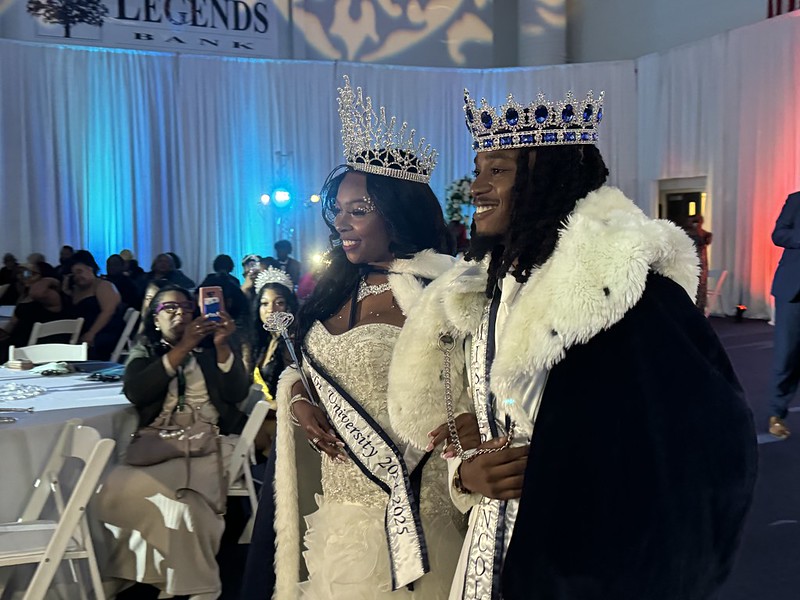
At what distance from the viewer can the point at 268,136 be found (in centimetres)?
1138

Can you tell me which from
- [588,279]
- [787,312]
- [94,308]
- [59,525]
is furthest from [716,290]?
[588,279]

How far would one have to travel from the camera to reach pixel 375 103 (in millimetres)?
11750

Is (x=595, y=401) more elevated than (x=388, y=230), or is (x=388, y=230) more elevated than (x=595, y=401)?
(x=388, y=230)

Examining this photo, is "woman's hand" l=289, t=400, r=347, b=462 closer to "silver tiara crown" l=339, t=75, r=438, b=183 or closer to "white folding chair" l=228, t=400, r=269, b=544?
"silver tiara crown" l=339, t=75, r=438, b=183

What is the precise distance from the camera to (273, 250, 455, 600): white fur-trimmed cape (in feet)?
6.14

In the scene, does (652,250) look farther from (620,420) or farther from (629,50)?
(629,50)

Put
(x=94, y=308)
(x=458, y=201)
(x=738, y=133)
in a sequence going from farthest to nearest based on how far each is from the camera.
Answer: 1. (x=458, y=201)
2. (x=738, y=133)
3. (x=94, y=308)

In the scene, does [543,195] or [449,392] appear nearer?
[543,195]

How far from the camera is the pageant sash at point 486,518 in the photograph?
45.0 inches

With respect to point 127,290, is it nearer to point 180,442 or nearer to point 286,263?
point 286,263

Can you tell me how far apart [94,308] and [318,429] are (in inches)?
161

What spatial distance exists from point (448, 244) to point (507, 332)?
3.30 ft

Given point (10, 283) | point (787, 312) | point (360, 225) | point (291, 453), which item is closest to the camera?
point (360, 225)

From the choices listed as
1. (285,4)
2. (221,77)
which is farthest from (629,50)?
(221,77)
